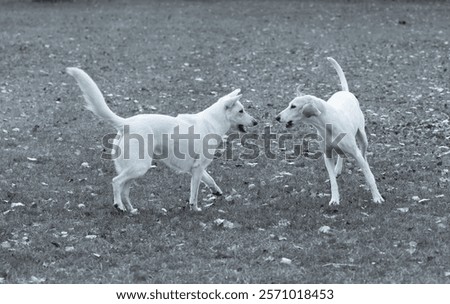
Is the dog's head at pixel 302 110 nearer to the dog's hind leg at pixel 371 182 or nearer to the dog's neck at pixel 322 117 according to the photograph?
the dog's neck at pixel 322 117

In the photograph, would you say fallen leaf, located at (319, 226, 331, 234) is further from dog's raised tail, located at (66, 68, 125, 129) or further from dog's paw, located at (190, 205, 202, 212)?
dog's raised tail, located at (66, 68, 125, 129)

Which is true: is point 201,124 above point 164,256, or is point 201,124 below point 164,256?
above

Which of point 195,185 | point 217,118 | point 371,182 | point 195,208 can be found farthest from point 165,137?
point 371,182

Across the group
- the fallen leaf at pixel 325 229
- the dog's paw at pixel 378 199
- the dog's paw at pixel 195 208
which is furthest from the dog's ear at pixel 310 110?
the dog's paw at pixel 195 208

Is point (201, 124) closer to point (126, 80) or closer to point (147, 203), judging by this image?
point (147, 203)

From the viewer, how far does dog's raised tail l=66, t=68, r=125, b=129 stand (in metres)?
8.82

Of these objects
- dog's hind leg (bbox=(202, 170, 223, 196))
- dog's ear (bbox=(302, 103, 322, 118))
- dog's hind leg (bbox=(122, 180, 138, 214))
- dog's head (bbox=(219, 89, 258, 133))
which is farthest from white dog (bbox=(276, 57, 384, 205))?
dog's hind leg (bbox=(122, 180, 138, 214))

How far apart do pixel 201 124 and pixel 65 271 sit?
3173mm

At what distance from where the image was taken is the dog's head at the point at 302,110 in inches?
377

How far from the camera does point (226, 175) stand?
1147 cm

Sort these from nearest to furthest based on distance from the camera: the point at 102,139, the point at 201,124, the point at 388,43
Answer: the point at 201,124 < the point at 102,139 < the point at 388,43

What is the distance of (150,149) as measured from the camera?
9.34 m
